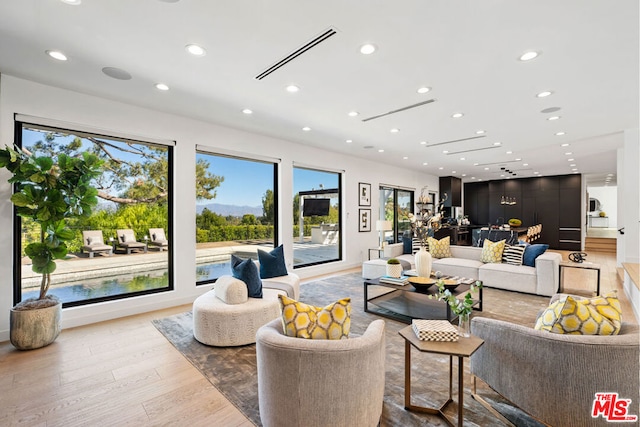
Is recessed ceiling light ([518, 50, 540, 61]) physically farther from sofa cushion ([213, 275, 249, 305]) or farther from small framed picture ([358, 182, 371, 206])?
small framed picture ([358, 182, 371, 206])

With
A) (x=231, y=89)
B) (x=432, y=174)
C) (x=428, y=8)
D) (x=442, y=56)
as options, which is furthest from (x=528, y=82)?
(x=432, y=174)

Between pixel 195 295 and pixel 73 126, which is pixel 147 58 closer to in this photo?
pixel 73 126

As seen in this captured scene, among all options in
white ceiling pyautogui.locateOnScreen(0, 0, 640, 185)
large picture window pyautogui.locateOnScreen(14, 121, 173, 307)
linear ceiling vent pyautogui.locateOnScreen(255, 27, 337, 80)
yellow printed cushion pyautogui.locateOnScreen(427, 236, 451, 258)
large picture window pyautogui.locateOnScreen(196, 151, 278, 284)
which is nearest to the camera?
white ceiling pyautogui.locateOnScreen(0, 0, 640, 185)

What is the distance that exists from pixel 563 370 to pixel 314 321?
1.43 m

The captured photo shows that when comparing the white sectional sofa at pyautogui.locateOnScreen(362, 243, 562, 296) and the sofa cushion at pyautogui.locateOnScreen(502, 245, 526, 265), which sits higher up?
the sofa cushion at pyautogui.locateOnScreen(502, 245, 526, 265)

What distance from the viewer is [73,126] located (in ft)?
12.1

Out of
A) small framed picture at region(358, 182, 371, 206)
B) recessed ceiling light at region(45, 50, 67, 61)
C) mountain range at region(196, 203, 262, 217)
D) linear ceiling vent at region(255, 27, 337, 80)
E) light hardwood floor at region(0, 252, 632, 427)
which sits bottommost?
light hardwood floor at region(0, 252, 632, 427)

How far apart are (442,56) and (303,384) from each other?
300 centimetres

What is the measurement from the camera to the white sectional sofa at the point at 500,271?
184 inches

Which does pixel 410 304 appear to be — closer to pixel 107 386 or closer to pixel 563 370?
pixel 563 370

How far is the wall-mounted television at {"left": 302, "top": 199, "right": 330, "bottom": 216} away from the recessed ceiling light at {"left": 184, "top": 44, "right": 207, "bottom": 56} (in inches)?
165

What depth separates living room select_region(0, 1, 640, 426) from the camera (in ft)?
10.2

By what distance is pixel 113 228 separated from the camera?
4.18 m

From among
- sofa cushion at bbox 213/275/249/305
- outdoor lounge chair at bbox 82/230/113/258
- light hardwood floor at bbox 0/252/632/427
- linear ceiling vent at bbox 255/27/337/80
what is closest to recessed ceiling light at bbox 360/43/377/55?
linear ceiling vent at bbox 255/27/337/80
